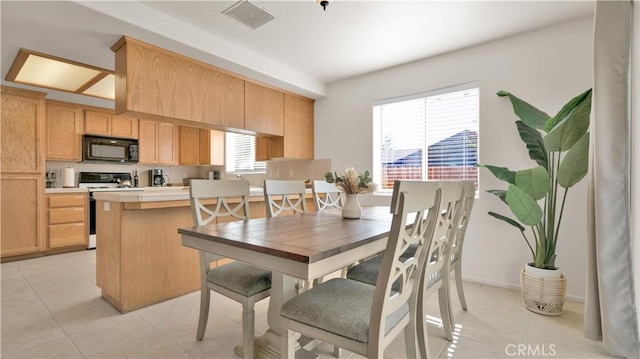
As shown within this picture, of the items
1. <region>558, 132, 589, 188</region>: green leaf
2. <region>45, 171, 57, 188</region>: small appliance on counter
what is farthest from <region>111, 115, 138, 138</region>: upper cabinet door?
<region>558, 132, 589, 188</region>: green leaf

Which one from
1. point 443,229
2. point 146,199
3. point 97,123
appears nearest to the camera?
point 443,229

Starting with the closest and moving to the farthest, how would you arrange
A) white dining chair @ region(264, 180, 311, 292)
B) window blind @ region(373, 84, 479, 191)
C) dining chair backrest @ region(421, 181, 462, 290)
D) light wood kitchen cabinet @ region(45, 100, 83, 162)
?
dining chair backrest @ region(421, 181, 462, 290) → white dining chair @ region(264, 180, 311, 292) → window blind @ region(373, 84, 479, 191) → light wood kitchen cabinet @ region(45, 100, 83, 162)

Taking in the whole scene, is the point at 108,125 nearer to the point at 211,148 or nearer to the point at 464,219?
the point at 211,148

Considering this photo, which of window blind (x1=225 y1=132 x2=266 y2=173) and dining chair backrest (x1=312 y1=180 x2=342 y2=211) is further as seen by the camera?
window blind (x1=225 y1=132 x2=266 y2=173)

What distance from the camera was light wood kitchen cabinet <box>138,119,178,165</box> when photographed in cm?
524

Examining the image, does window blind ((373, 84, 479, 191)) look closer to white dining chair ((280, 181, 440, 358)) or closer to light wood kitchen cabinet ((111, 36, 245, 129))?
light wood kitchen cabinet ((111, 36, 245, 129))

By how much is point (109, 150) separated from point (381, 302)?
542cm

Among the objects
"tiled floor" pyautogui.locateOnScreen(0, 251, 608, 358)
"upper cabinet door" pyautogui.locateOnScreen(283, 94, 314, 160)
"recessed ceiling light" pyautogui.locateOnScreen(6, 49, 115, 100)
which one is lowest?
"tiled floor" pyautogui.locateOnScreen(0, 251, 608, 358)

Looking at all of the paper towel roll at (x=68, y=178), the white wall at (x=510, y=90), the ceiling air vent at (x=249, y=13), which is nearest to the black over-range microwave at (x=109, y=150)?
the paper towel roll at (x=68, y=178)

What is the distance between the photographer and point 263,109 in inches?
146

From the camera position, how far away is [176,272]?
2.54 metres

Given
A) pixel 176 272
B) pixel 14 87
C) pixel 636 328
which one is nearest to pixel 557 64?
pixel 636 328

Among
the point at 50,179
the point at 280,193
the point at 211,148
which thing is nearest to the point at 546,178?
the point at 280,193

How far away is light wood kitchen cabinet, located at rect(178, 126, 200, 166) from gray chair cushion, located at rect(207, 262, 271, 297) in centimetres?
449
